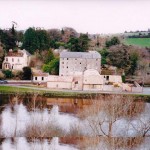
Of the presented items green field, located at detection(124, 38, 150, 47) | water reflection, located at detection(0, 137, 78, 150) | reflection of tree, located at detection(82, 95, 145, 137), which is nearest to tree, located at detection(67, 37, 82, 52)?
green field, located at detection(124, 38, 150, 47)

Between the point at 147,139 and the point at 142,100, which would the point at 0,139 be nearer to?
the point at 147,139

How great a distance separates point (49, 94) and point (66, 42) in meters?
2.54

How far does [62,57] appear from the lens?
38.2ft

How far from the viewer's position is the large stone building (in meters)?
11.5

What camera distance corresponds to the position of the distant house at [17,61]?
11.8 metres

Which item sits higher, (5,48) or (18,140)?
(5,48)

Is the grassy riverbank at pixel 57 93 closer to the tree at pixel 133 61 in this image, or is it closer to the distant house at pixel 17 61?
the distant house at pixel 17 61

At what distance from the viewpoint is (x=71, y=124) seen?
7.46m

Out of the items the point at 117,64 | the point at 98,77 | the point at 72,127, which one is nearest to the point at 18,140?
the point at 72,127

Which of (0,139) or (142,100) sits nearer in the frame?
(0,139)

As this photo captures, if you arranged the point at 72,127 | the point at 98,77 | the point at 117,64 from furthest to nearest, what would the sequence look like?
the point at 117,64, the point at 98,77, the point at 72,127

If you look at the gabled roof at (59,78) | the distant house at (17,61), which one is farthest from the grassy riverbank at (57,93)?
the distant house at (17,61)

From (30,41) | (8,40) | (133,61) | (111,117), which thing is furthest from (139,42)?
(111,117)

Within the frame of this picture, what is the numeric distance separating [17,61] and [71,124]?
15.4ft
